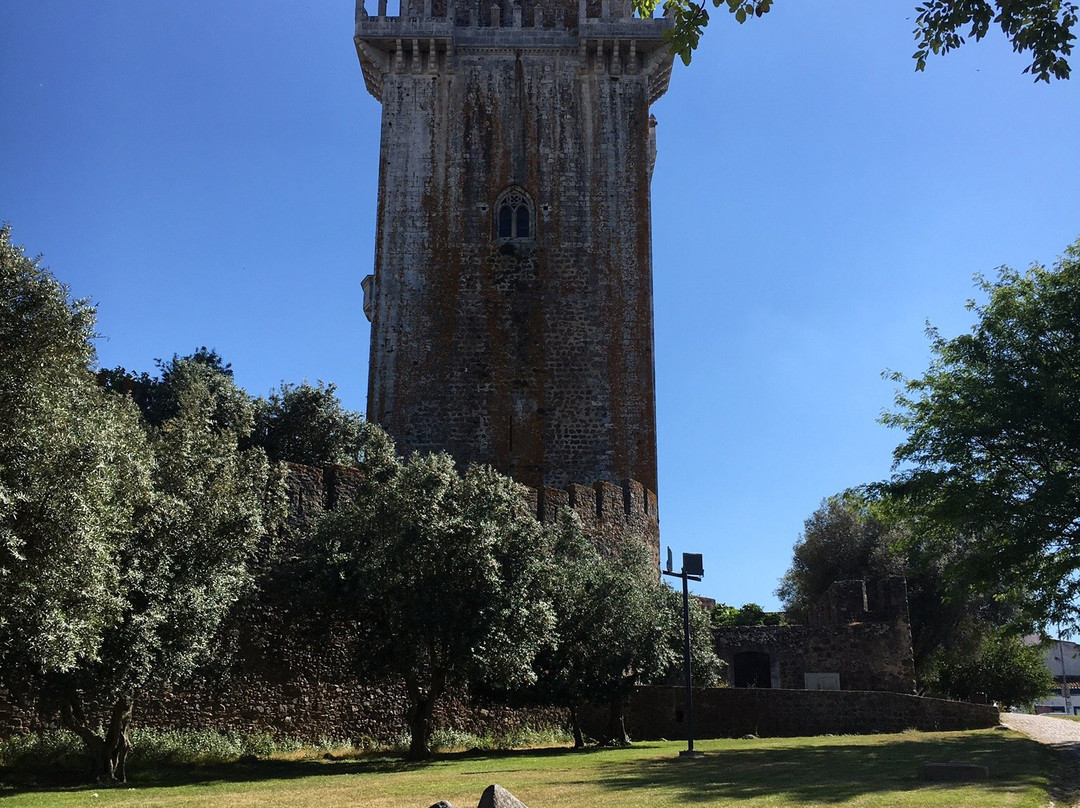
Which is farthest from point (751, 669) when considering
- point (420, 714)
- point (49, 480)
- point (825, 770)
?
point (49, 480)

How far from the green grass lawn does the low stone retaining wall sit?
17.1 feet

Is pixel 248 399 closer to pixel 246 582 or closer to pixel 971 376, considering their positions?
pixel 246 582

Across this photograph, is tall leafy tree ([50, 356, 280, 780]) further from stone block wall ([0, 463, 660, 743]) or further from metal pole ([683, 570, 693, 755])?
metal pole ([683, 570, 693, 755])

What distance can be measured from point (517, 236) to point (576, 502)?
966 cm

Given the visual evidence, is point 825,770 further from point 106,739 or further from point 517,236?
point 517,236

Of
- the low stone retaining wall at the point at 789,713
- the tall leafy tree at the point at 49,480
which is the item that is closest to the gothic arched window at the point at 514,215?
the low stone retaining wall at the point at 789,713

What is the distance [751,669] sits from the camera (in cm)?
2909

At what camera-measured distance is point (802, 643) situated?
27.7 meters

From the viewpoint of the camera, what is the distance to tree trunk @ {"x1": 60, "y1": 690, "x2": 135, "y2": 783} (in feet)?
42.1

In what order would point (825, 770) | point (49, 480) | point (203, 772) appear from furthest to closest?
point (203, 772), point (825, 770), point (49, 480)

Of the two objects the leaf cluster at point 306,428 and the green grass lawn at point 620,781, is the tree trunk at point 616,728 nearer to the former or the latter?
the green grass lawn at point 620,781

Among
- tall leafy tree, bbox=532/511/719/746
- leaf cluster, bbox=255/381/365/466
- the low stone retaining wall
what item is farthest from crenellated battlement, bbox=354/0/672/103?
the low stone retaining wall

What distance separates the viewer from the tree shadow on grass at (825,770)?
33.1 feet

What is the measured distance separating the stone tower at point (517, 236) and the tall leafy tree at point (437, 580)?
462 inches
